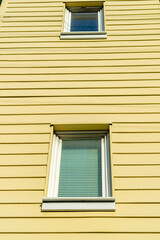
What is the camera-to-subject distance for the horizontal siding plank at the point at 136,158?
345 centimetres

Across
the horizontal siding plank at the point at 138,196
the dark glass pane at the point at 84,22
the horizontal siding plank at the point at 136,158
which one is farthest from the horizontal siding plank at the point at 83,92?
the dark glass pane at the point at 84,22

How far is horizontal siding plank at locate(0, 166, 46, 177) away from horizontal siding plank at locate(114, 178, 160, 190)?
1.00 metres

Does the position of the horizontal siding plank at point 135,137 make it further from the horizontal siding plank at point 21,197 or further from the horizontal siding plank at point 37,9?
the horizontal siding plank at point 37,9

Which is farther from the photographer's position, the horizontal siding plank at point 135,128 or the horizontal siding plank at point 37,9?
the horizontal siding plank at point 37,9

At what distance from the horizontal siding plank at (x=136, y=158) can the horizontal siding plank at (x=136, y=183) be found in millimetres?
245

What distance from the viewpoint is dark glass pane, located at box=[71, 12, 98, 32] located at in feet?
18.2

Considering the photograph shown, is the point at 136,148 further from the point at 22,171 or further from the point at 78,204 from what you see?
the point at 22,171

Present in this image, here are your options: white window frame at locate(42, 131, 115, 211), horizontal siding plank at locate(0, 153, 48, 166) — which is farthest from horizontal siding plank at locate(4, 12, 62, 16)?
horizontal siding plank at locate(0, 153, 48, 166)

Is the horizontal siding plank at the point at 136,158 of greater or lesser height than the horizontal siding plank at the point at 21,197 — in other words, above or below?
above

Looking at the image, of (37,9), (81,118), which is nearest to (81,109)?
(81,118)

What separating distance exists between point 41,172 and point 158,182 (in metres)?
1.55
